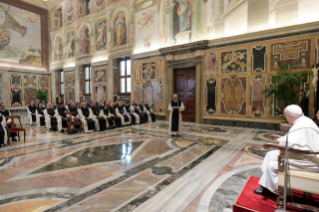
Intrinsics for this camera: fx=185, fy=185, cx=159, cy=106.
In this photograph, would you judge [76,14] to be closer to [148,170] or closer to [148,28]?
[148,28]

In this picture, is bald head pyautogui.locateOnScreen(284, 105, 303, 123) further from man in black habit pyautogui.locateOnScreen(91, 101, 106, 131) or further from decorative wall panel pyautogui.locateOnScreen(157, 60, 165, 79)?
decorative wall panel pyautogui.locateOnScreen(157, 60, 165, 79)

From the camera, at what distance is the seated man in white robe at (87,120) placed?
7457 mm

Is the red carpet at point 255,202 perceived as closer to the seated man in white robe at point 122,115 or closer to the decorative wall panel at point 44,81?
the seated man in white robe at point 122,115

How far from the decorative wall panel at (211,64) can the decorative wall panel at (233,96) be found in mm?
643

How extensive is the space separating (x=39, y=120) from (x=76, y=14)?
34.6 feet

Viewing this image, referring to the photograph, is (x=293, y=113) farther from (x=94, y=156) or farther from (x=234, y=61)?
(x=234, y=61)

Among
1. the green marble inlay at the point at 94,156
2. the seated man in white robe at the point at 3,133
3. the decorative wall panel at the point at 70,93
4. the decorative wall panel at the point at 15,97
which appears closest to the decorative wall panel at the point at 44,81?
the decorative wall panel at the point at 15,97

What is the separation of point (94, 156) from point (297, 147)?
3876 millimetres

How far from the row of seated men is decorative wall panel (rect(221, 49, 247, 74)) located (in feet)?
15.0

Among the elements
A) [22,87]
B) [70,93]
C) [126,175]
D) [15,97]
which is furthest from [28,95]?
[126,175]

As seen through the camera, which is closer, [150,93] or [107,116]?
[107,116]

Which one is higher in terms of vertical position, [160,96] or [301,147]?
[160,96]

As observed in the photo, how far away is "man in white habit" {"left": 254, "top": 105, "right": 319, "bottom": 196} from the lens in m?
2.04

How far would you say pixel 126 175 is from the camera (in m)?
3.23
